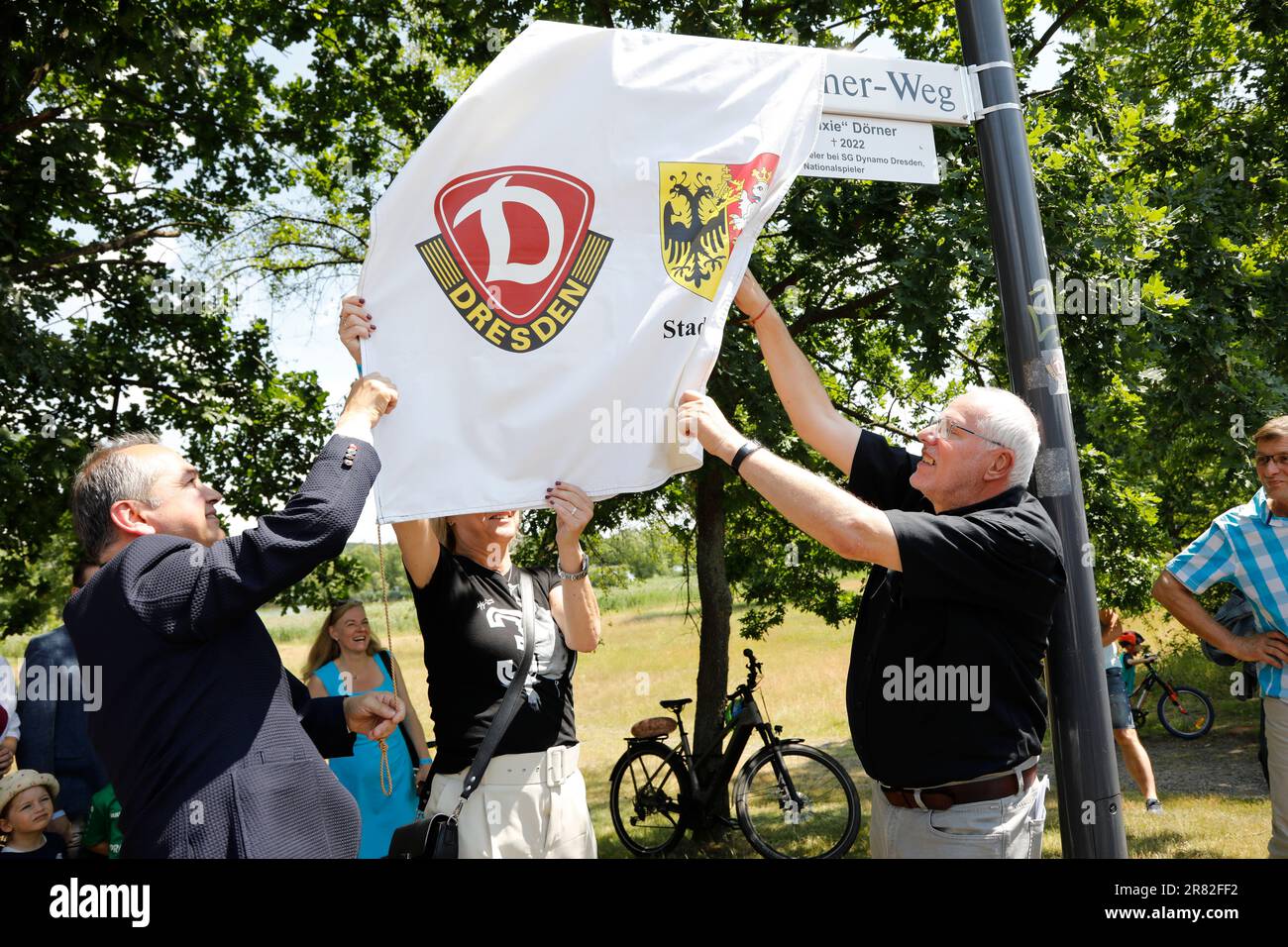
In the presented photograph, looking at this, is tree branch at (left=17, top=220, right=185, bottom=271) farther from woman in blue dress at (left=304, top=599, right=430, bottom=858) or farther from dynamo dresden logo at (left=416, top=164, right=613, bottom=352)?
dynamo dresden logo at (left=416, top=164, right=613, bottom=352)

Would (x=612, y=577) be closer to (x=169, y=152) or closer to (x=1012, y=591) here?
(x=169, y=152)

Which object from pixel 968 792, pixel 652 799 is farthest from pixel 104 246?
pixel 968 792

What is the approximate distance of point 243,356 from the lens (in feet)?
32.1

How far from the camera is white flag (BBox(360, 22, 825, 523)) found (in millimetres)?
3186

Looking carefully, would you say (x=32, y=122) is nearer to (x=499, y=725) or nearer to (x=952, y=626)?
(x=499, y=725)

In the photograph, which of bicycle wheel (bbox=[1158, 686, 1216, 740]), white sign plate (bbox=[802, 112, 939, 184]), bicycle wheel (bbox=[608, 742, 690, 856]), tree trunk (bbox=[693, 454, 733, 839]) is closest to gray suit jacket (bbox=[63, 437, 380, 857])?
white sign plate (bbox=[802, 112, 939, 184])

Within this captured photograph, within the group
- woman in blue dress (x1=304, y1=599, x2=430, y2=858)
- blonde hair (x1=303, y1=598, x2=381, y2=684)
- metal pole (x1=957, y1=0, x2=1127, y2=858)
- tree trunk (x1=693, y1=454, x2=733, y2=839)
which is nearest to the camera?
metal pole (x1=957, y1=0, x2=1127, y2=858)

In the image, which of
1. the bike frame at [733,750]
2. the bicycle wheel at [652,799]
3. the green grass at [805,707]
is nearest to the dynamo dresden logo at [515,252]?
the bike frame at [733,750]

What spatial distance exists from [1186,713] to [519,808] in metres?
14.9

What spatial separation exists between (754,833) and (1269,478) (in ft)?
17.0

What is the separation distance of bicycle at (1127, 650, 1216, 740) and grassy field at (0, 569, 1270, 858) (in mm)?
211

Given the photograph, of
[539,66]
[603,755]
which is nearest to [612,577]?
[603,755]

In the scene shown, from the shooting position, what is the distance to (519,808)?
3305 millimetres

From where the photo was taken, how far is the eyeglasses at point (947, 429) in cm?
295
